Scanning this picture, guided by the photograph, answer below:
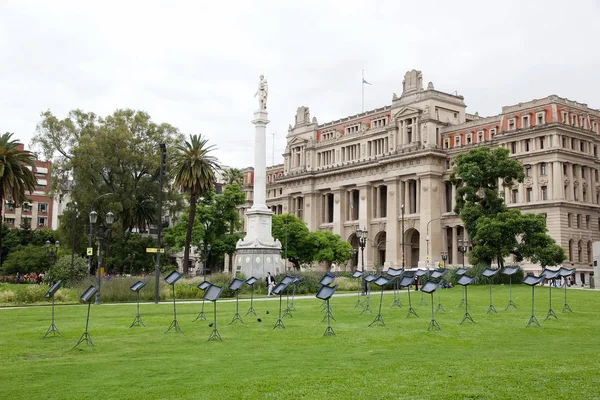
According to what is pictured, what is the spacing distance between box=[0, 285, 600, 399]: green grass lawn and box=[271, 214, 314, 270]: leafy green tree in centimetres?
6325

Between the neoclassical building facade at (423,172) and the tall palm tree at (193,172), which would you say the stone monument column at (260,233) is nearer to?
the tall palm tree at (193,172)

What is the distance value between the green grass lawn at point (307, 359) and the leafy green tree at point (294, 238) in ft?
208

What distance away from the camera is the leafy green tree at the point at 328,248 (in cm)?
8838

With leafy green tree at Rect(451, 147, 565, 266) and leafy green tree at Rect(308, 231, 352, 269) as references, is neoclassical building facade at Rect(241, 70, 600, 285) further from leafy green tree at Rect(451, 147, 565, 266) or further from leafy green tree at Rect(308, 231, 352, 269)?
leafy green tree at Rect(451, 147, 565, 266)

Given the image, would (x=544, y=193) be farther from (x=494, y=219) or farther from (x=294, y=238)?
(x=294, y=238)

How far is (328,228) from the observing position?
349 ft

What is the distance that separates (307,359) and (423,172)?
7605 centimetres

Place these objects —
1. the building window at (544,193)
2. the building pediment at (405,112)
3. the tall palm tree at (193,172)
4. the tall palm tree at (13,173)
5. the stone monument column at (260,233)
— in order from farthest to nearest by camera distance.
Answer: the building pediment at (405,112) → the building window at (544,193) → the tall palm tree at (193,172) → the tall palm tree at (13,173) → the stone monument column at (260,233)

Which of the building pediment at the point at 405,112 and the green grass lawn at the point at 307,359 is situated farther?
the building pediment at the point at 405,112

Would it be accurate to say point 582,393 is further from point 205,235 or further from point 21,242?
point 21,242

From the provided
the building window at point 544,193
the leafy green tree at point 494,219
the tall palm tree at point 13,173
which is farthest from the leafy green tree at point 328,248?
the tall palm tree at point 13,173

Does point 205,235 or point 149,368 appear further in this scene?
point 205,235

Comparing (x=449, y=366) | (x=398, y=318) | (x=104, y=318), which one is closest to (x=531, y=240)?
(x=398, y=318)

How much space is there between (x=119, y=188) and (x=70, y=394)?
201 feet
